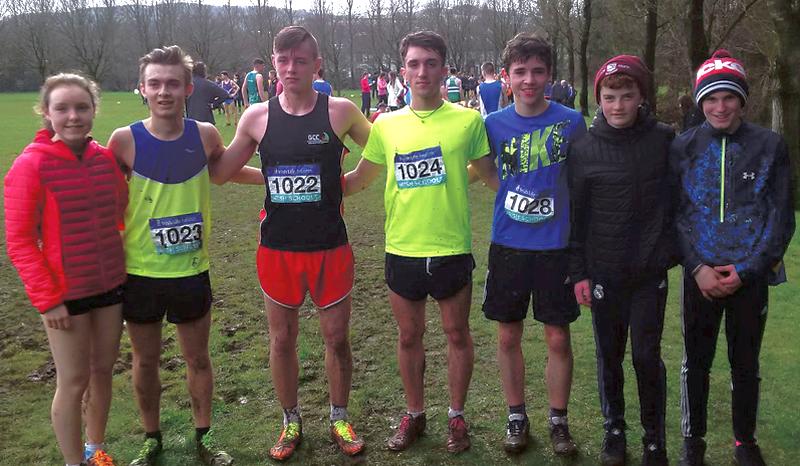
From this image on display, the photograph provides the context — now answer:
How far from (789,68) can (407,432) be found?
791 centimetres

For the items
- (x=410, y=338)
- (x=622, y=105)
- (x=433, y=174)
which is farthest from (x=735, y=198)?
(x=410, y=338)

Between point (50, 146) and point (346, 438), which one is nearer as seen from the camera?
point (50, 146)

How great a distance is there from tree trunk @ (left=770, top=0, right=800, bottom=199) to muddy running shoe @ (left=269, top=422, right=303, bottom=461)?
780 cm

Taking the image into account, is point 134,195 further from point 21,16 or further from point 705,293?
point 21,16

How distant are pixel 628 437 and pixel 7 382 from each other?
405cm

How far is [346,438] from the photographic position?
353cm

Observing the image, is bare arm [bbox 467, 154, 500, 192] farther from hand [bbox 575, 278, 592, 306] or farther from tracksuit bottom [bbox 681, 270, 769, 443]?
tracksuit bottom [bbox 681, 270, 769, 443]

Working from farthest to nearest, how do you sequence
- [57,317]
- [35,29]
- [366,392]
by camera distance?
[35,29]
[366,392]
[57,317]

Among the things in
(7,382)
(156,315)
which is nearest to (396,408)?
(156,315)

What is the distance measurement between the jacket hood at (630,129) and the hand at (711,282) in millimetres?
674

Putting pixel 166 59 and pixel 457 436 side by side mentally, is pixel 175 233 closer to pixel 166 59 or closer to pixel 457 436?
pixel 166 59

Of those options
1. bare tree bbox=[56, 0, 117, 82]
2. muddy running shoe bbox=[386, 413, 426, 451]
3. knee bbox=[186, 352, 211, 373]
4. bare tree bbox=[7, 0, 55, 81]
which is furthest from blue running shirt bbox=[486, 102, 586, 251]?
bare tree bbox=[56, 0, 117, 82]

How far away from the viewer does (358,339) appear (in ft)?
17.1

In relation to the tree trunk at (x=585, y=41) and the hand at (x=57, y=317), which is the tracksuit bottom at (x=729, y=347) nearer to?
the hand at (x=57, y=317)
